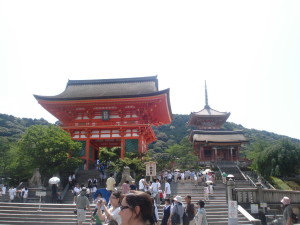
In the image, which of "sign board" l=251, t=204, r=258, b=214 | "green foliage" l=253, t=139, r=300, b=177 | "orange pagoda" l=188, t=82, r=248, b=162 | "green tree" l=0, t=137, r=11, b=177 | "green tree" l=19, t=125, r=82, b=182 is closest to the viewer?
"sign board" l=251, t=204, r=258, b=214

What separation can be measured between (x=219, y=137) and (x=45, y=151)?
31.0 m

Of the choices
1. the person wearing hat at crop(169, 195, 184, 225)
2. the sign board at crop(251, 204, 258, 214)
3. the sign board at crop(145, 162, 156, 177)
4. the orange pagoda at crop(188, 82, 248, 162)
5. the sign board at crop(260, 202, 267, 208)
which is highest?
the orange pagoda at crop(188, 82, 248, 162)

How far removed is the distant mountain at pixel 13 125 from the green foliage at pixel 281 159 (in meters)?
45.5

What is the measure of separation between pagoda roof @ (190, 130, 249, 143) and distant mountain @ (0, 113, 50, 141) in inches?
1366

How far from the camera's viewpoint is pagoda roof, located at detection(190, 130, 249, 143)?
143 feet

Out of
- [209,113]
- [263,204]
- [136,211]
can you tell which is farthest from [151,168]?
[209,113]

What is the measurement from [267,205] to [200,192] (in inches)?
173

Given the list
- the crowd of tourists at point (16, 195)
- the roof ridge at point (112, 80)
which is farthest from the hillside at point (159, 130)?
the crowd of tourists at point (16, 195)

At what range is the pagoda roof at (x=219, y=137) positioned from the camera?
43.7 m

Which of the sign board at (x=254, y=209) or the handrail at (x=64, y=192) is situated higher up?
the handrail at (x=64, y=192)

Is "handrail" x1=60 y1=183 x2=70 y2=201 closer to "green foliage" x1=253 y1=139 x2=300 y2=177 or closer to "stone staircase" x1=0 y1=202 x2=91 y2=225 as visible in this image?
"stone staircase" x1=0 y1=202 x2=91 y2=225

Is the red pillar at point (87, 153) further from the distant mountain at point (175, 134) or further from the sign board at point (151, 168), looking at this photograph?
the distant mountain at point (175, 134)

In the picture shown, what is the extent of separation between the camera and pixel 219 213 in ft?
48.2

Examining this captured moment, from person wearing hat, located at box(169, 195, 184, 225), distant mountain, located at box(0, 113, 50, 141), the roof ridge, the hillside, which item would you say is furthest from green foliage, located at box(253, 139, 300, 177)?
distant mountain, located at box(0, 113, 50, 141)
